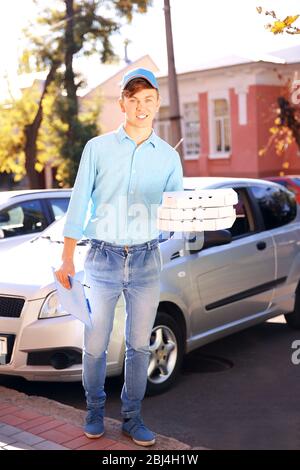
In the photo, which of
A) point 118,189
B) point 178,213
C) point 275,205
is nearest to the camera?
point 178,213

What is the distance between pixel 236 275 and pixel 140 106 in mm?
2538

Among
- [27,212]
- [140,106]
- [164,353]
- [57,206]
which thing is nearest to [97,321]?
[140,106]

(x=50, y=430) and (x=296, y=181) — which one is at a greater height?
(x=296, y=181)

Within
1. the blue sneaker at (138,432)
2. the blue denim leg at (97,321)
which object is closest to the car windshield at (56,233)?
the blue denim leg at (97,321)

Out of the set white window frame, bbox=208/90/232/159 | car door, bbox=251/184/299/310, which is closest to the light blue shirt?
car door, bbox=251/184/299/310

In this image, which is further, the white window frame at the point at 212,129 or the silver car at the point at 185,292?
the white window frame at the point at 212,129

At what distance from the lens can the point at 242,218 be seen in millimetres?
6527

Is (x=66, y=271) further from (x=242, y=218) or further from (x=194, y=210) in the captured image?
(x=242, y=218)

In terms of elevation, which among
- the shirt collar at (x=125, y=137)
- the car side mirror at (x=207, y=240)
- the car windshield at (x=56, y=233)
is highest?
the shirt collar at (x=125, y=137)

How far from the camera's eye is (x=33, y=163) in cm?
2262

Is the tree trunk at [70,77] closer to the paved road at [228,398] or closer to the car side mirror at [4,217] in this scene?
the car side mirror at [4,217]

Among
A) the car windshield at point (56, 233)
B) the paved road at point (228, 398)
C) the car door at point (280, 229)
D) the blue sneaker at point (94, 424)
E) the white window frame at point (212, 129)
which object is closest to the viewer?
the blue sneaker at point (94, 424)

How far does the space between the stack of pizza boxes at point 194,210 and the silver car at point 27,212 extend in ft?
13.7

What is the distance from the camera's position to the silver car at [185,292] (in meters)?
5.00
